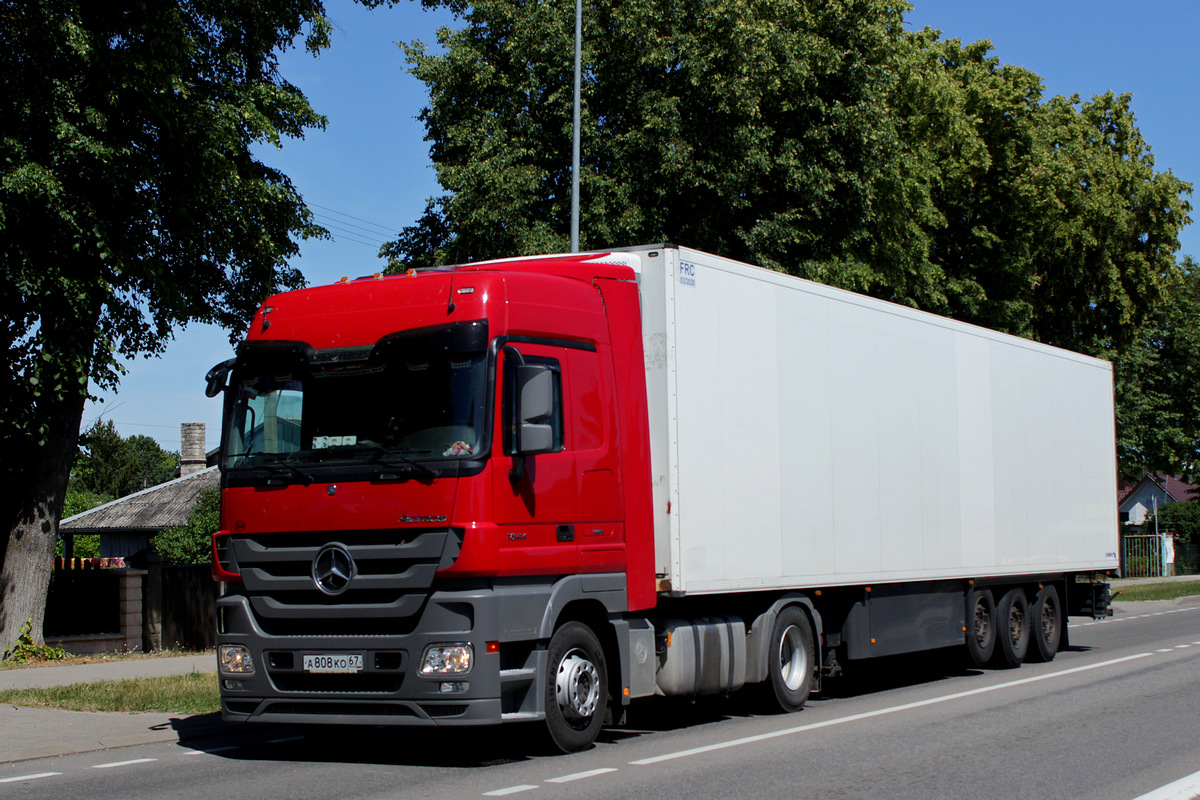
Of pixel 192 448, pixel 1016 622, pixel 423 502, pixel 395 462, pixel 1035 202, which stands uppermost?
pixel 1035 202

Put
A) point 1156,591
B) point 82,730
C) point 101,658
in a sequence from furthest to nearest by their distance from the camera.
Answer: point 1156,591 → point 101,658 → point 82,730

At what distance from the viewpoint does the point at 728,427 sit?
35.2 feet

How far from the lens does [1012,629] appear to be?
Result: 15898 mm

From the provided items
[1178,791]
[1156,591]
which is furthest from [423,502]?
[1156,591]

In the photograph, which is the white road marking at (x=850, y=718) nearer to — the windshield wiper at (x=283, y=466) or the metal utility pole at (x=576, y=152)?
the windshield wiper at (x=283, y=466)

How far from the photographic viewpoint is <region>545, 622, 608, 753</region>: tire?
8.94 m

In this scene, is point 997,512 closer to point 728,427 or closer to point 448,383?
point 728,427

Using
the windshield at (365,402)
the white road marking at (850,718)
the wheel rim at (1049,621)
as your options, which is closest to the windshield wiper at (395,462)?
the windshield at (365,402)

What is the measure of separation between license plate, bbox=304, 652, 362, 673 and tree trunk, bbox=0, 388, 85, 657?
1015cm

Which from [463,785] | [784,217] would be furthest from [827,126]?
[463,785]

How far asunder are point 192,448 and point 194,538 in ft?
79.2

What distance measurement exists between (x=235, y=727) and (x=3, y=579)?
832 centimetres

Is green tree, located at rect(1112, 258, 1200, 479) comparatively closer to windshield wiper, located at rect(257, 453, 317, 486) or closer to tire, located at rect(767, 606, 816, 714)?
tire, located at rect(767, 606, 816, 714)

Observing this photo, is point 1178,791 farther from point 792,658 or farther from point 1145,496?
point 1145,496
